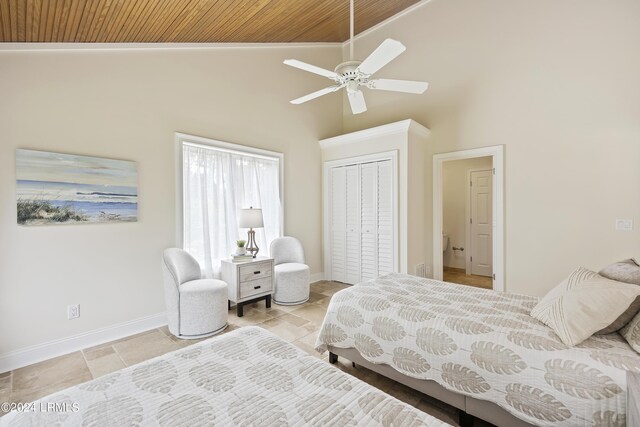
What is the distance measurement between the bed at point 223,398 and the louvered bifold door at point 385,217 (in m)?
3.01

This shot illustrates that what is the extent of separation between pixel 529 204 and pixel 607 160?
0.82m

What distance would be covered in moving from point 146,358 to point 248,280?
4.19ft

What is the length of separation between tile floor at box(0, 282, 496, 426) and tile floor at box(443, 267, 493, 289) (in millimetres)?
2684

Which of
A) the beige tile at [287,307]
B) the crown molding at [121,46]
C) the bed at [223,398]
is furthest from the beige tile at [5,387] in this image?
the crown molding at [121,46]

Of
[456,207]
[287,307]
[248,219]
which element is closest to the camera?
[248,219]

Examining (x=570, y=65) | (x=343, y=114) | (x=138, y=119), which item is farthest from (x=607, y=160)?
(x=138, y=119)

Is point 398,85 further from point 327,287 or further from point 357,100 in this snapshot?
point 327,287

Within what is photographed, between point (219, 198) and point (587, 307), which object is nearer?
point (587, 307)

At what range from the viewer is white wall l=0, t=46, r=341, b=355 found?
7.88 feet

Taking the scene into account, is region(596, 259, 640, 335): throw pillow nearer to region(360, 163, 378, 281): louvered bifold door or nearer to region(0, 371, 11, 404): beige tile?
region(360, 163, 378, 281): louvered bifold door

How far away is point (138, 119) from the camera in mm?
3033

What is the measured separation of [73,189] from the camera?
2.62 metres

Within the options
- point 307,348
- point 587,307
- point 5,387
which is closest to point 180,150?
point 5,387

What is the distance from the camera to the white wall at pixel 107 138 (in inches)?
94.6
